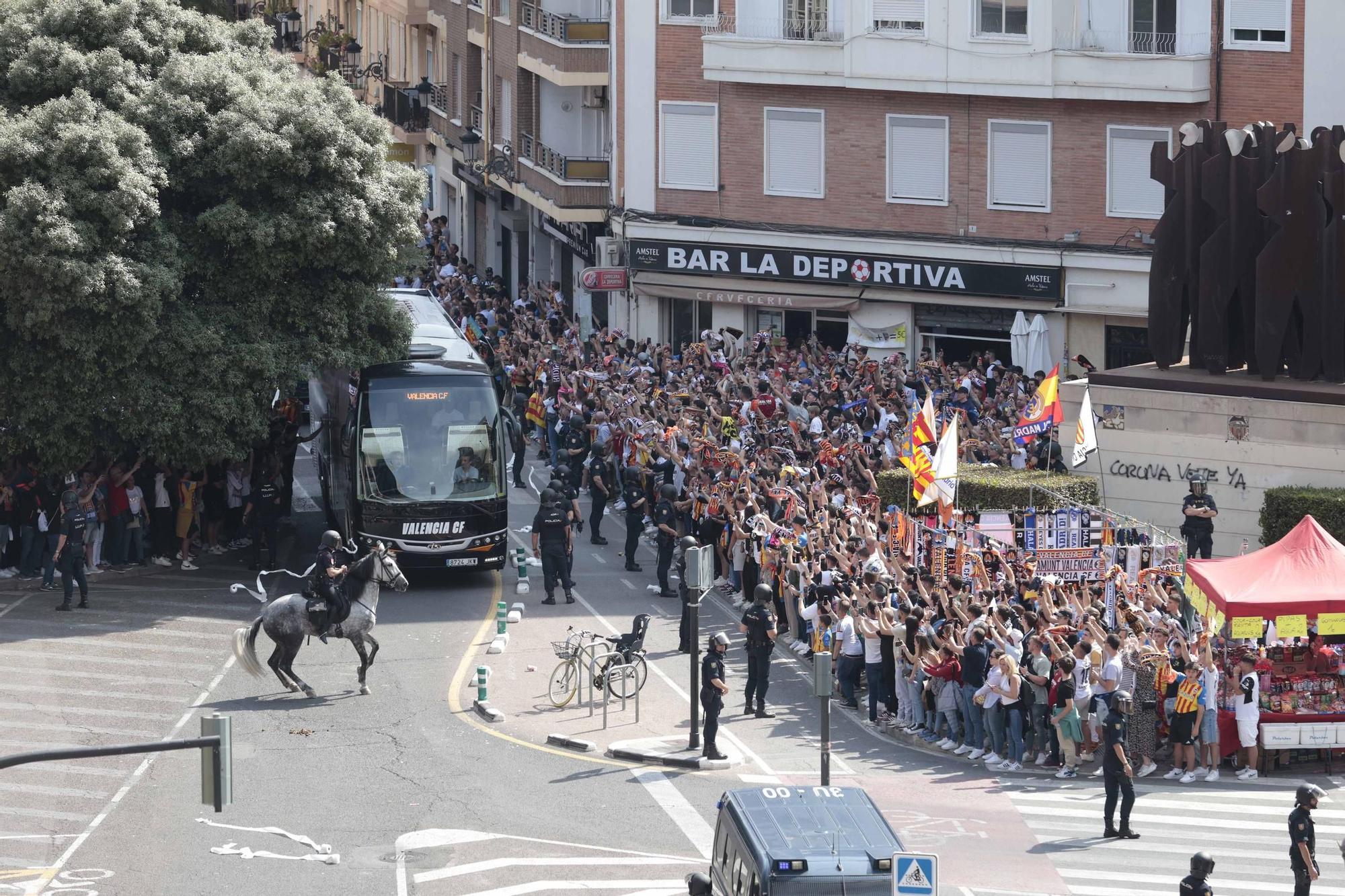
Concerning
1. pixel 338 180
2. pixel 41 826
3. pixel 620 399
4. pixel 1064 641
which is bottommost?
pixel 41 826

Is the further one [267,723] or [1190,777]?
[267,723]

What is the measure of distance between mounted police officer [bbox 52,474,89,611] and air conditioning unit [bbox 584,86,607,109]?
24.2 metres

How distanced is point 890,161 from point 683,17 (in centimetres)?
606

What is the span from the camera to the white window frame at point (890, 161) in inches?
1652

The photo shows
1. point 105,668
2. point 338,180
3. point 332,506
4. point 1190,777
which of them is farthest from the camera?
point 332,506

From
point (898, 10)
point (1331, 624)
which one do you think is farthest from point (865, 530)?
point (898, 10)

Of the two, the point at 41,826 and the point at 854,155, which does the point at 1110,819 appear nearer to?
the point at 41,826

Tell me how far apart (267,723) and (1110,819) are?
9.80 metres

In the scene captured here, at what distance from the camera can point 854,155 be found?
141ft

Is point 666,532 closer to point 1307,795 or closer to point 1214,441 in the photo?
point 1214,441

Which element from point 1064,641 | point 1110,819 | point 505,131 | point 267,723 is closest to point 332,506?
point 267,723

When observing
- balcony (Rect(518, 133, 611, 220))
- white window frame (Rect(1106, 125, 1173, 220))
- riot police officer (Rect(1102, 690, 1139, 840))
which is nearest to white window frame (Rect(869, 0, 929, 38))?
white window frame (Rect(1106, 125, 1173, 220))

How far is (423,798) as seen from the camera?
2075 cm

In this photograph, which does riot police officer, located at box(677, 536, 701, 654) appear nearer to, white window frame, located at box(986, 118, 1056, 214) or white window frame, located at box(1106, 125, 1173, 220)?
white window frame, located at box(986, 118, 1056, 214)
